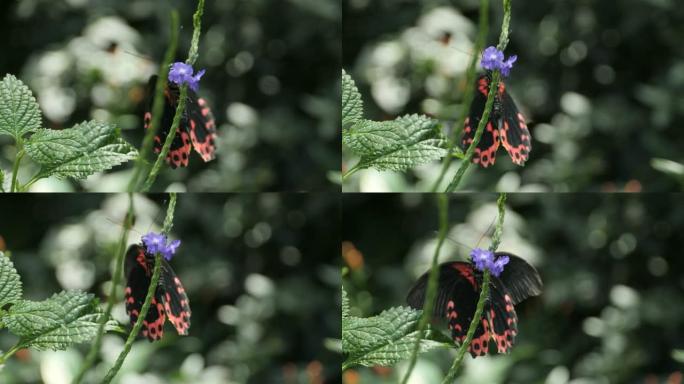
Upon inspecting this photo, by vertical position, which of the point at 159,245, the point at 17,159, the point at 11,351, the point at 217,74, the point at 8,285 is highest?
the point at 217,74

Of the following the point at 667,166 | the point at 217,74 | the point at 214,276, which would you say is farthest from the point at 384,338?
the point at 667,166

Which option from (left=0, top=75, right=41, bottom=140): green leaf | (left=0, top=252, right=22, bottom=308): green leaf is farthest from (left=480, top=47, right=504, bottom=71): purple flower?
(left=0, top=252, right=22, bottom=308): green leaf

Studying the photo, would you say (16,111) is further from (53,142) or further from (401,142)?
(401,142)

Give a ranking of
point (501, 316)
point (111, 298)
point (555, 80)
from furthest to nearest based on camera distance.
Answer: point (555, 80), point (501, 316), point (111, 298)

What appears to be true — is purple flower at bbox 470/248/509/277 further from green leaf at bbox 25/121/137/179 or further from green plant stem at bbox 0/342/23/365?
green plant stem at bbox 0/342/23/365

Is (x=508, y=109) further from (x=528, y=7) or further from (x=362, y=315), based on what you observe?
(x=362, y=315)

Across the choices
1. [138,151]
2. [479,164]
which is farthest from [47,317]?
[479,164]
